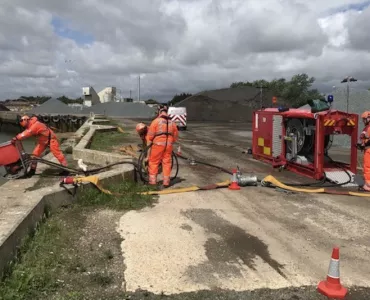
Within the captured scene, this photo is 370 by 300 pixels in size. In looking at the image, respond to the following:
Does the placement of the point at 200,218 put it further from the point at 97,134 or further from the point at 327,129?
the point at 97,134

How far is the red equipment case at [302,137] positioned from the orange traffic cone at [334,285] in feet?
17.6

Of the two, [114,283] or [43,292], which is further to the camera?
[114,283]

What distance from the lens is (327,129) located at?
8867 millimetres

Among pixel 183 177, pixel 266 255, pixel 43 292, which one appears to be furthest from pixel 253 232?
pixel 183 177

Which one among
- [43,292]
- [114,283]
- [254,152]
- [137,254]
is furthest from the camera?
[254,152]

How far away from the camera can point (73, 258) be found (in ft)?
14.1

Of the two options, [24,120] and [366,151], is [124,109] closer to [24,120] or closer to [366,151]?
[24,120]

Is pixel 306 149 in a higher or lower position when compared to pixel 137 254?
higher

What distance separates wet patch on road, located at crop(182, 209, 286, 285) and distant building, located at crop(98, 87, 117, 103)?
73507 mm

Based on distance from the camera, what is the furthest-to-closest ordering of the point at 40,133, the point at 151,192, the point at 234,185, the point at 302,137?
the point at 302,137
the point at 40,133
the point at 234,185
the point at 151,192

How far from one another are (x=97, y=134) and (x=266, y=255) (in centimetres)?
1600

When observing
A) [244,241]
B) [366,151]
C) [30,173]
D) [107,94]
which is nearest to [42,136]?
[30,173]

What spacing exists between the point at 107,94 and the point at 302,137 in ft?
235

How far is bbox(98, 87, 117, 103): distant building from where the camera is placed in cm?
7756
